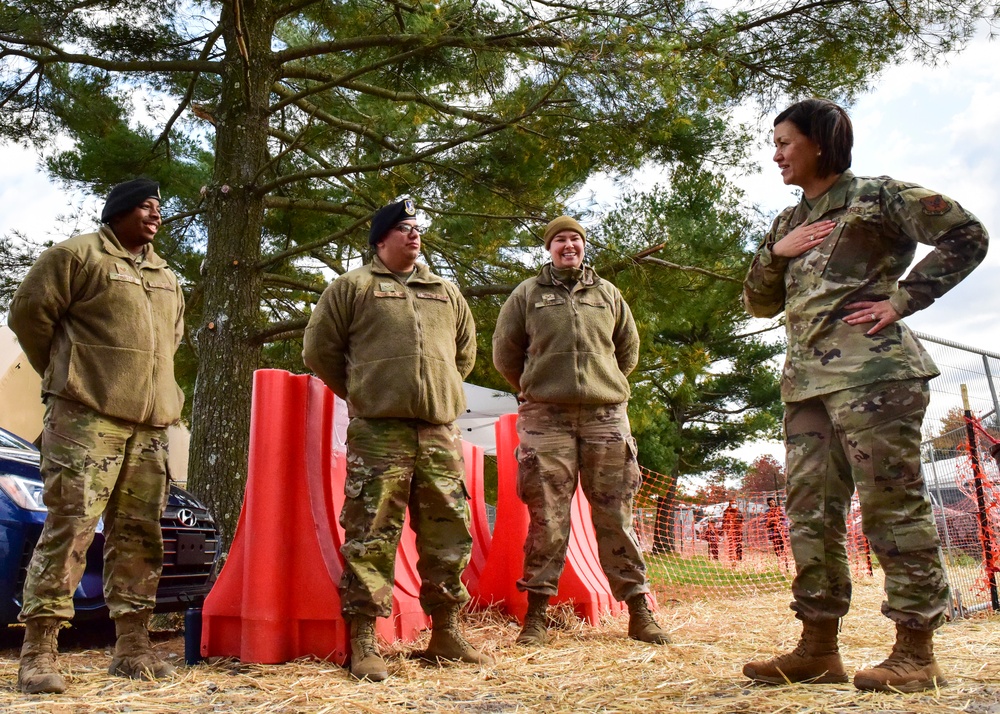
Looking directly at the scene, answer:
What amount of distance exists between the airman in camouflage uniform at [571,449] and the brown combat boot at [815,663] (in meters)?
1.28

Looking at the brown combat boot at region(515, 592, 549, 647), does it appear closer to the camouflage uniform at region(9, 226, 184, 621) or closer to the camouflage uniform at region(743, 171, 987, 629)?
the camouflage uniform at region(743, 171, 987, 629)

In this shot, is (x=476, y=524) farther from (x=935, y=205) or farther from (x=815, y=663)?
(x=935, y=205)

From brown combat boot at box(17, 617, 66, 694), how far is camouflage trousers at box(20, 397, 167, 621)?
0.16ft

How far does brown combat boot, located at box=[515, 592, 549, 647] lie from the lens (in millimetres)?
4141

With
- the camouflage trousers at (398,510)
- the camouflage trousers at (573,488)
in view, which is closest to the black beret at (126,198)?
the camouflage trousers at (398,510)

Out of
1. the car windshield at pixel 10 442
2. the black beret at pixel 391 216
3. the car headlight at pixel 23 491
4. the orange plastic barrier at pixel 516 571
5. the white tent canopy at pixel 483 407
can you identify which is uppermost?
the white tent canopy at pixel 483 407

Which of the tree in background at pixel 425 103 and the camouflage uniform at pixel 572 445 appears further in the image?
the tree in background at pixel 425 103

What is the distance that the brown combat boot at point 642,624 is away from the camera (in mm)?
4121

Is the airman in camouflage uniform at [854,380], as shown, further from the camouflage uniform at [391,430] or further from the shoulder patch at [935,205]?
the camouflage uniform at [391,430]

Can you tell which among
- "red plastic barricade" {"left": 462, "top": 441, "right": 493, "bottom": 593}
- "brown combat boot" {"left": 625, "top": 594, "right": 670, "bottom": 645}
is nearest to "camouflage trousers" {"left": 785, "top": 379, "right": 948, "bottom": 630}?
"brown combat boot" {"left": 625, "top": 594, "right": 670, "bottom": 645}

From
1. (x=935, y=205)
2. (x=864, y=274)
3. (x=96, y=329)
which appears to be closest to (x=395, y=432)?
(x=96, y=329)

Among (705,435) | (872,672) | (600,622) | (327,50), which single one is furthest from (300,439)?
(705,435)

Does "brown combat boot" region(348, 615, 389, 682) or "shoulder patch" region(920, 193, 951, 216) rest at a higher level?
"shoulder patch" region(920, 193, 951, 216)

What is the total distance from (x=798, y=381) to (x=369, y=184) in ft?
15.5
